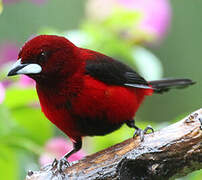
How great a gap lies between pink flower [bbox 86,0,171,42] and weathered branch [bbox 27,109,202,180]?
3.80 ft

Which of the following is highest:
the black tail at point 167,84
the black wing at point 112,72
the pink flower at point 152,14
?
the pink flower at point 152,14

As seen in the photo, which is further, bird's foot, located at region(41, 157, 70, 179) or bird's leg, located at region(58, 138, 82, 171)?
bird's leg, located at region(58, 138, 82, 171)

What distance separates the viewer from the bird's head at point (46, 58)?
2.65m

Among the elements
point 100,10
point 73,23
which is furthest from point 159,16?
point 73,23

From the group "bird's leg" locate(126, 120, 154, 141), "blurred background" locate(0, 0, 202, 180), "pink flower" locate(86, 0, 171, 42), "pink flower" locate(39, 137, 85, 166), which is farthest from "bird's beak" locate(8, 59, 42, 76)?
"pink flower" locate(86, 0, 171, 42)

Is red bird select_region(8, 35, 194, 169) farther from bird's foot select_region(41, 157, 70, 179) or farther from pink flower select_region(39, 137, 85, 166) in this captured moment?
bird's foot select_region(41, 157, 70, 179)

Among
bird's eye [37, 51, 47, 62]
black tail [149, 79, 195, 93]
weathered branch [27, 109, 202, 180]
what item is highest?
bird's eye [37, 51, 47, 62]

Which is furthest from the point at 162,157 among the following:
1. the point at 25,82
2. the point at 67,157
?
the point at 25,82

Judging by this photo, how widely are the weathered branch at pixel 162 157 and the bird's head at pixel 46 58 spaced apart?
60 centimetres

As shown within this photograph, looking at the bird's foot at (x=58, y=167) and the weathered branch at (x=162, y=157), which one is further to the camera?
the bird's foot at (x=58, y=167)

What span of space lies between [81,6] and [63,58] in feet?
14.6

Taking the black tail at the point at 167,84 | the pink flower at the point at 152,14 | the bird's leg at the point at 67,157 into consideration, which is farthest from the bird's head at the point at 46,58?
the black tail at the point at 167,84

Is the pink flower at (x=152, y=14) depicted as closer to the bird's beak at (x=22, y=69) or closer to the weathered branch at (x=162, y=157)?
the bird's beak at (x=22, y=69)

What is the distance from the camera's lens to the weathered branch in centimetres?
238
